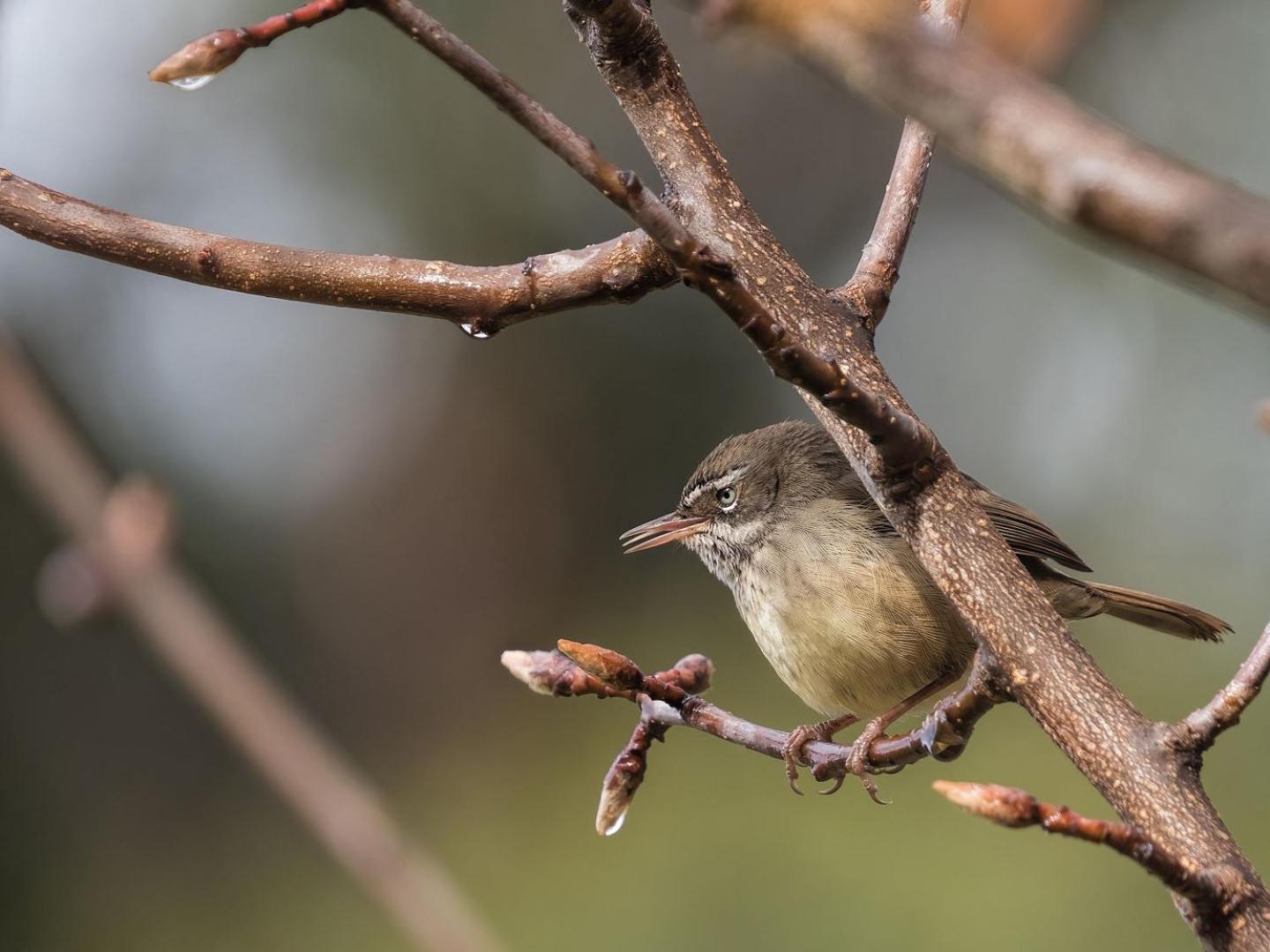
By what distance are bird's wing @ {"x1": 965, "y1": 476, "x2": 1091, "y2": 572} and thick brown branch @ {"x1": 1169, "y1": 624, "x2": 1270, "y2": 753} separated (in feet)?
6.11

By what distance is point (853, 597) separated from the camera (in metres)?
3.93

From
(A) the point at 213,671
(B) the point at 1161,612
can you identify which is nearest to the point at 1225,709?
(A) the point at 213,671

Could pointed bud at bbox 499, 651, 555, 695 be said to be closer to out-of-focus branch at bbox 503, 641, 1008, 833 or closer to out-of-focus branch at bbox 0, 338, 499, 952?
out-of-focus branch at bbox 503, 641, 1008, 833

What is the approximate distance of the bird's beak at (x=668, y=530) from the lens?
15.7ft

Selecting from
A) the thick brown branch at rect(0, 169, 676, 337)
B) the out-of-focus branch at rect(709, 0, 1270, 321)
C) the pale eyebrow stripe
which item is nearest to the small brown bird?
the pale eyebrow stripe

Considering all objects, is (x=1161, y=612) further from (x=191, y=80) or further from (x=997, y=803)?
(x=191, y=80)

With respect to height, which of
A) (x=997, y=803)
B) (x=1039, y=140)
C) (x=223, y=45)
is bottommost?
(x=997, y=803)

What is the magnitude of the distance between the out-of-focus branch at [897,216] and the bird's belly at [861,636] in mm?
1495

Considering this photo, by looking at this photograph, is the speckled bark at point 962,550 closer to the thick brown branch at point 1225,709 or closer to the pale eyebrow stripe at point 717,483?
the thick brown branch at point 1225,709

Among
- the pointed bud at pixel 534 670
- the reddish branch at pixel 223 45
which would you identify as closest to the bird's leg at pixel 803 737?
the pointed bud at pixel 534 670

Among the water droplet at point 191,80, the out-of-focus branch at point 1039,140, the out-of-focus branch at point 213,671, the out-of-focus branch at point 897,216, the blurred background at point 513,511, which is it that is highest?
the out-of-focus branch at point 1039,140

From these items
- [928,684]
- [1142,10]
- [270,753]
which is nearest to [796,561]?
[928,684]

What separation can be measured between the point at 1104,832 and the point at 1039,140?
113 centimetres

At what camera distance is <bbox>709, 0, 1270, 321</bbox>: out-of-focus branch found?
0.75 m
